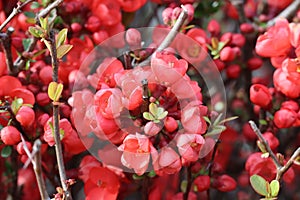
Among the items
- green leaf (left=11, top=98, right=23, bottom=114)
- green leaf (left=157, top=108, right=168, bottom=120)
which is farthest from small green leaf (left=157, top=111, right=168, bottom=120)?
green leaf (left=11, top=98, right=23, bottom=114)

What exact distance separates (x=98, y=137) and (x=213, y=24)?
0.36 metres

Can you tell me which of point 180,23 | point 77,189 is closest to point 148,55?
point 180,23

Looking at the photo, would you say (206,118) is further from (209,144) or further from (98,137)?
(98,137)

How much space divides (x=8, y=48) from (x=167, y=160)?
32cm

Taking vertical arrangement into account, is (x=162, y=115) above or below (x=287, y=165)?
above

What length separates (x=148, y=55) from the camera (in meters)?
0.94

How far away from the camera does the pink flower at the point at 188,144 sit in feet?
2.65

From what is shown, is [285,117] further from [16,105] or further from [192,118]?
[16,105]

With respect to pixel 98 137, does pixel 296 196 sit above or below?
below

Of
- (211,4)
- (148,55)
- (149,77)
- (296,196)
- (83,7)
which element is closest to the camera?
(149,77)

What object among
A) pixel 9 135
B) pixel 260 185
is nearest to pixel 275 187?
pixel 260 185

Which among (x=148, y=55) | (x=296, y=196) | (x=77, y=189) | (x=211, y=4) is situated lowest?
(x=296, y=196)

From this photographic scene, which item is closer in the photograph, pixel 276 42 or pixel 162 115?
pixel 162 115

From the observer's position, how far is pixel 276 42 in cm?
97
